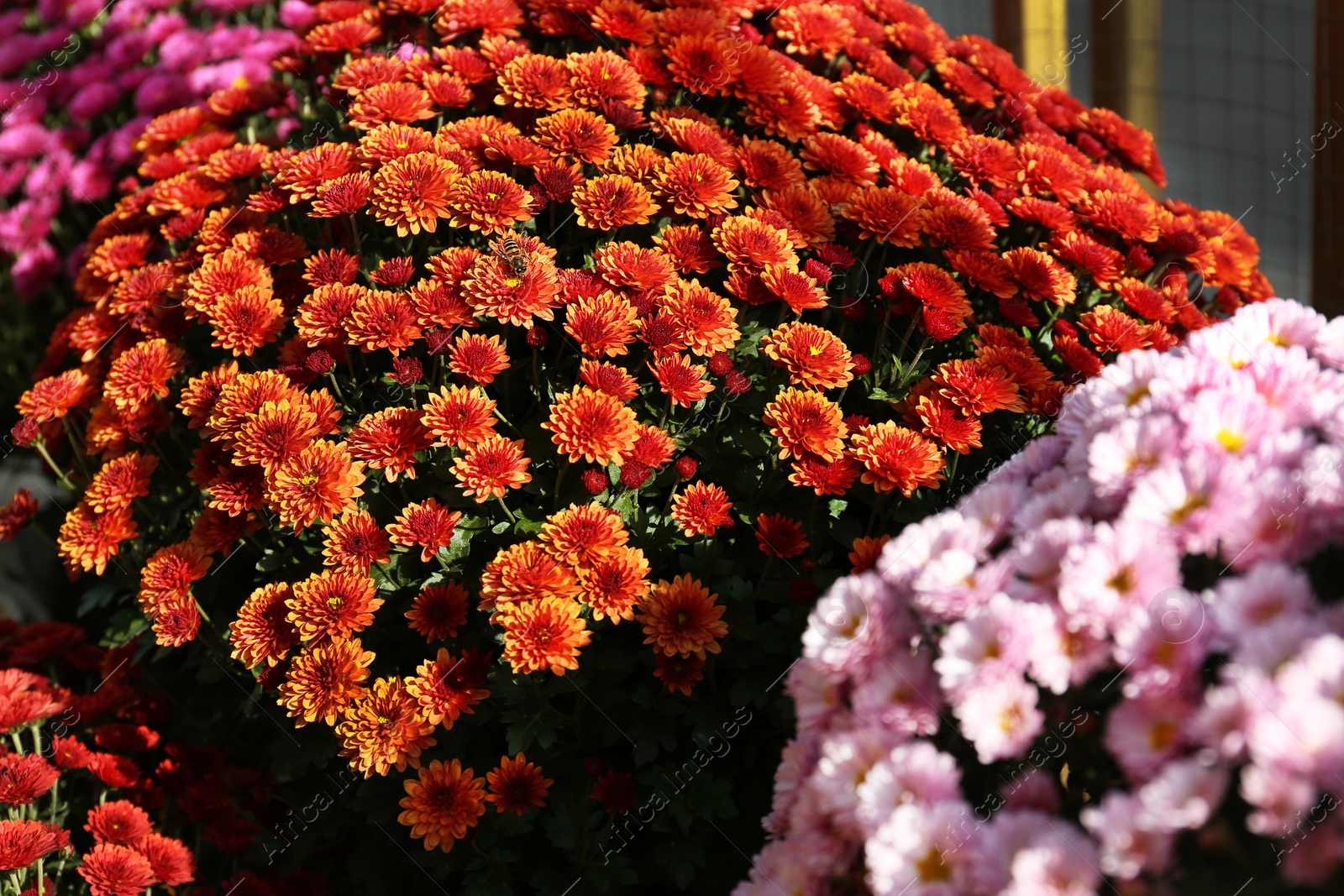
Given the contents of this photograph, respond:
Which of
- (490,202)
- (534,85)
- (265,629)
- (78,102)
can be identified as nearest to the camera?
(265,629)

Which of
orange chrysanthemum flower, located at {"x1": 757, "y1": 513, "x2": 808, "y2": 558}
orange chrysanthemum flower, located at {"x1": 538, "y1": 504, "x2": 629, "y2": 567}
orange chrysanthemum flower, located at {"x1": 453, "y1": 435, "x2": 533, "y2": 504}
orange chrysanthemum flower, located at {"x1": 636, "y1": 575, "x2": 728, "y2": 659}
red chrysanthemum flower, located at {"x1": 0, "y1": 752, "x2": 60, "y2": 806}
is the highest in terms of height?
orange chrysanthemum flower, located at {"x1": 453, "y1": 435, "x2": 533, "y2": 504}

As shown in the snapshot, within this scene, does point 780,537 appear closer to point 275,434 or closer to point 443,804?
point 443,804

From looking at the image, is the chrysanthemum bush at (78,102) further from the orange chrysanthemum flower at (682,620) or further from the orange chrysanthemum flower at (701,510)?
the orange chrysanthemum flower at (682,620)

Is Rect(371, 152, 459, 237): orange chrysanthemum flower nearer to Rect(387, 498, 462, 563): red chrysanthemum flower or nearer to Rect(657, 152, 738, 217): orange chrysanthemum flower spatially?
Rect(657, 152, 738, 217): orange chrysanthemum flower

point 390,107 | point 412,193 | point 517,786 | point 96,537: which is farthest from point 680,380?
point 96,537

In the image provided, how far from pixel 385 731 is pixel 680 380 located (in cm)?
78

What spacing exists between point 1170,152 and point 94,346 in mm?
6028

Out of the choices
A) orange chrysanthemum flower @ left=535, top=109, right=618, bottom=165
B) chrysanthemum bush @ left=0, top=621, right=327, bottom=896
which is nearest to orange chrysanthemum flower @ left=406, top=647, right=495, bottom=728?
chrysanthemum bush @ left=0, top=621, right=327, bottom=896

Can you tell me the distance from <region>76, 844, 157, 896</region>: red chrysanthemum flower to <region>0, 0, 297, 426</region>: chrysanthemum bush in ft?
7.65

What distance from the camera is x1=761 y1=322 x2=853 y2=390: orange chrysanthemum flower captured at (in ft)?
6.28

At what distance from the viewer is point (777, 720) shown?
1880mm

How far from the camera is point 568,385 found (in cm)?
205

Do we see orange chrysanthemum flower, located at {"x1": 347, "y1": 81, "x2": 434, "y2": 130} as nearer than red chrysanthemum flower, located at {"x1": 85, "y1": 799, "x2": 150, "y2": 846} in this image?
No

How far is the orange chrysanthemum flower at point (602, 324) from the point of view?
1852mm
